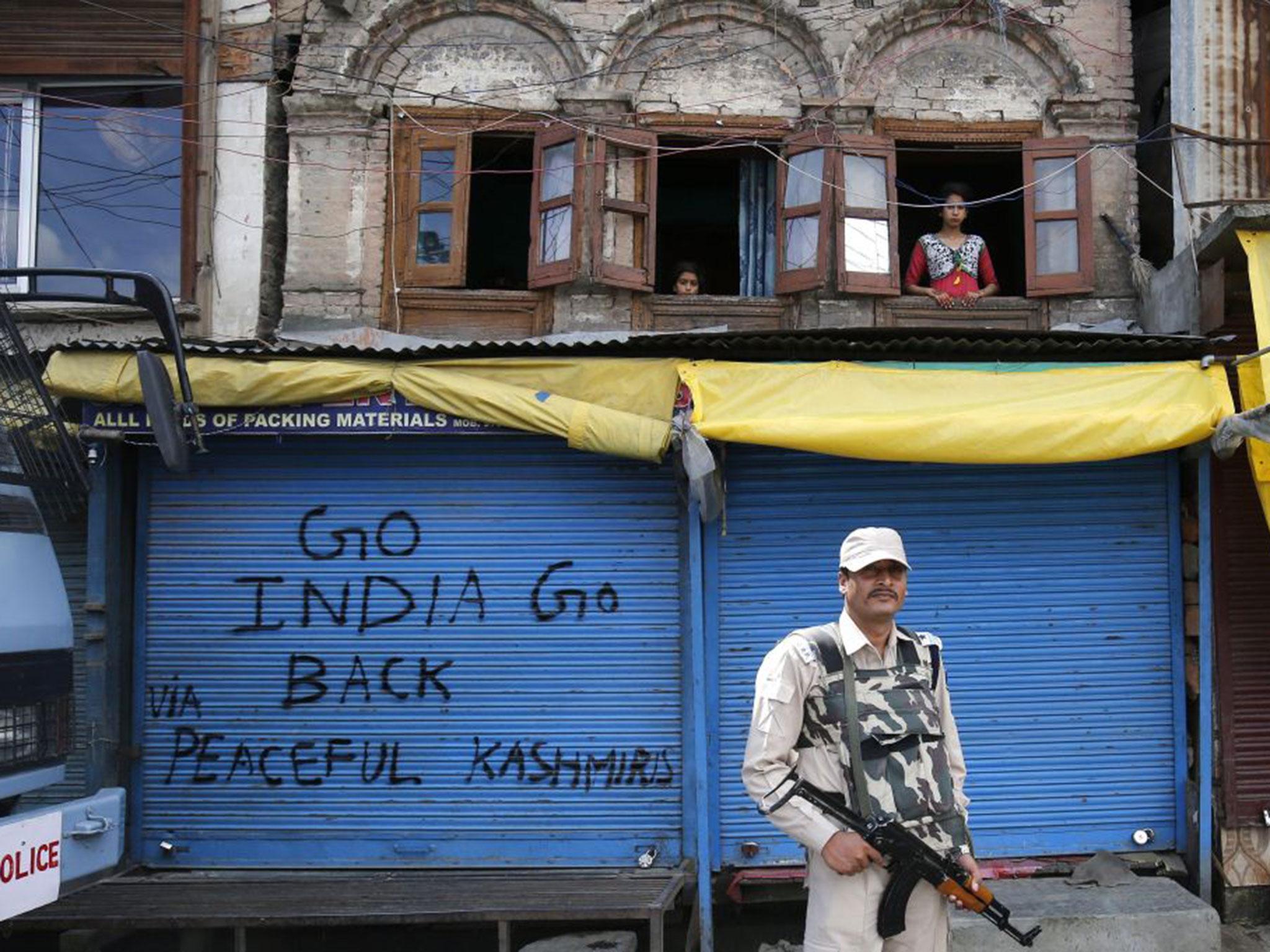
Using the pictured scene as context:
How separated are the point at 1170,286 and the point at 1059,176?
164 centimetres

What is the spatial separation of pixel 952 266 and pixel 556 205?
122 inches

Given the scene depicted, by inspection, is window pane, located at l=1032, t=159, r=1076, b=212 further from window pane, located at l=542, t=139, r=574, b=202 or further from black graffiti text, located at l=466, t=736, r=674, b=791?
black graffiti text, located at l=466, t=736, r=674, b=791

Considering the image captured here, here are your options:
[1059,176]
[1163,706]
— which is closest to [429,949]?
[1163,706]

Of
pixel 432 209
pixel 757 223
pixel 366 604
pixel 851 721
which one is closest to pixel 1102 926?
pixel 851 721

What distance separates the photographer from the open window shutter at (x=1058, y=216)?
27.2ft

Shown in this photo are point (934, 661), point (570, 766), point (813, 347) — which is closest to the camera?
point (934, 661)

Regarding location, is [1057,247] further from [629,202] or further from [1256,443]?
[629,202]

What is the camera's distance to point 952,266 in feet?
28.1

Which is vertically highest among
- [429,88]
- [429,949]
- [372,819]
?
[429,88]

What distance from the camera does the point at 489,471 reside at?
645 cm

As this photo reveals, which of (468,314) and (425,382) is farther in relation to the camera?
(468,314)

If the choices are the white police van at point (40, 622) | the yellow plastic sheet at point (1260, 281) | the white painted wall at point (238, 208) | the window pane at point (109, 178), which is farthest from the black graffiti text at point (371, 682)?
the yellow plastic sheet at point (1260, 281)

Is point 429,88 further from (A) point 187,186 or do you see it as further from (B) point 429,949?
(B) point 429,949

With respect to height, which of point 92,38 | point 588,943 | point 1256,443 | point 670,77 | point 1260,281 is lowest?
point 588,943
